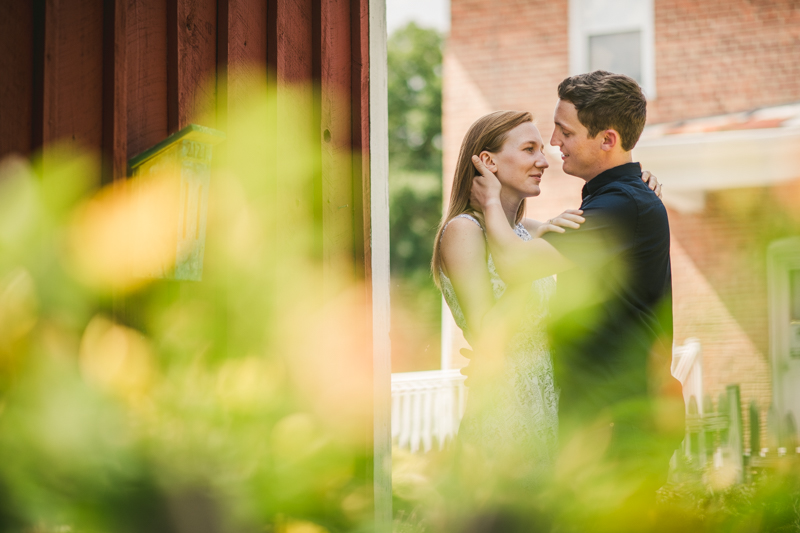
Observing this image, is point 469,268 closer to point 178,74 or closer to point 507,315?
point 507,315

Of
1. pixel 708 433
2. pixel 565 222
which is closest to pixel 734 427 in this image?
pixel 708 433

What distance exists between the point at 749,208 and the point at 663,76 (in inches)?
77.2

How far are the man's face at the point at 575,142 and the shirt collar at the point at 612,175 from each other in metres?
0.05

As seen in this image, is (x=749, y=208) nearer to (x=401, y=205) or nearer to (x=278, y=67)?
(x=278, y=67)

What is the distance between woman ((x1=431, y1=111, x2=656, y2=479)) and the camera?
8.09 feet

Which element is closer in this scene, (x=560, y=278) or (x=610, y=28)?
(x=560, y=278)

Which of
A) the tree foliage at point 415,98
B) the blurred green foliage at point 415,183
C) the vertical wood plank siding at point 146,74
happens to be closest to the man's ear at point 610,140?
the vertical wood plank siding at point 146,74

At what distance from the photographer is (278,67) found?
2.27 m

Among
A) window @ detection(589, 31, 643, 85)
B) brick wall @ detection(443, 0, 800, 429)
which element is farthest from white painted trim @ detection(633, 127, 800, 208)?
window @ detection(589, 31, 643, 85)

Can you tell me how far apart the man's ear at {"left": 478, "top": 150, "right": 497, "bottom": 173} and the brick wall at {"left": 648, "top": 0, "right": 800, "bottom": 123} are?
6.52m

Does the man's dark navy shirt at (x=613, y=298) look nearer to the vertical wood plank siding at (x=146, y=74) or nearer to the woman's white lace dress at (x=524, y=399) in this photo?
the woman's white lace dress at (x=524, y=399)

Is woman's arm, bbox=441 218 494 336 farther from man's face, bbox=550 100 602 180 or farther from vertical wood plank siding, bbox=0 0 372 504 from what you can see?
man's face, bbox=550 100 602 180

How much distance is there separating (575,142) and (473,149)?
40cm

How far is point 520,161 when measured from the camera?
105 inches
